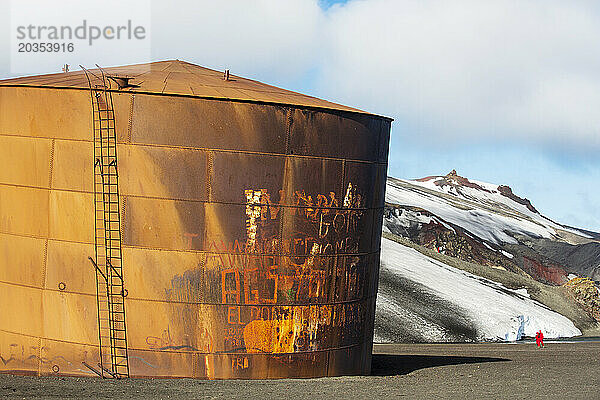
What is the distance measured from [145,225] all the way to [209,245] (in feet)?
4.05

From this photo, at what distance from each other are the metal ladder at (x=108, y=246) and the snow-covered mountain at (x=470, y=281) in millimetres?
→ 19803

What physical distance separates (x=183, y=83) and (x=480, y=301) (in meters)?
29.4

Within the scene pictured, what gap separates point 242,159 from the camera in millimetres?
14344

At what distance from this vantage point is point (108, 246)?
14180mm

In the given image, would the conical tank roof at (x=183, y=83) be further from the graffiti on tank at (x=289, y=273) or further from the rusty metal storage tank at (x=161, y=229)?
the graffiti on tank at (x=289, y=273)

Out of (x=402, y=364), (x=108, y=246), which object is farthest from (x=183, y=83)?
(x=402, y=364)

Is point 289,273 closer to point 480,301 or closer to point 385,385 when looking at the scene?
point 385,385

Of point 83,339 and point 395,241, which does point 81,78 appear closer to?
point 83,339

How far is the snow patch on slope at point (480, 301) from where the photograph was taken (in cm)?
3734

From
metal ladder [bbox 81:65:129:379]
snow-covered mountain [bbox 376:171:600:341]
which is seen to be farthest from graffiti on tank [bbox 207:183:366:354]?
snow-covered mountain [bbox 376:171:600:341]

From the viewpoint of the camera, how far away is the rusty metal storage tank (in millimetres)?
14148

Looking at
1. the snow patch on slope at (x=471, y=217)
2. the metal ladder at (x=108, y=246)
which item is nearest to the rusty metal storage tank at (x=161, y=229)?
the metal ladder at (x=108, y=246)

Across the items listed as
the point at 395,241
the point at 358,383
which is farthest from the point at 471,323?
the point at 358,383

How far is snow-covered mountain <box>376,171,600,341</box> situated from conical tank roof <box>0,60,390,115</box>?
713 inches
